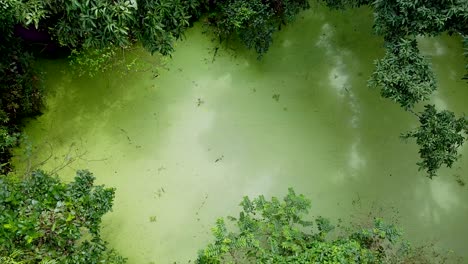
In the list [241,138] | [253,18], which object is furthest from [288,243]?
[253,18]

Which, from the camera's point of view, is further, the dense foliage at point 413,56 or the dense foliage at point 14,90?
the dense foliage at point 14,90

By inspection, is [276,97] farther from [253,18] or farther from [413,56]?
[413,56]

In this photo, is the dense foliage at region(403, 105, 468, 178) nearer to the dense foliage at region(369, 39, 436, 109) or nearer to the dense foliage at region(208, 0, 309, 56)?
the dense foliage at region(369, 39, 436, 109)

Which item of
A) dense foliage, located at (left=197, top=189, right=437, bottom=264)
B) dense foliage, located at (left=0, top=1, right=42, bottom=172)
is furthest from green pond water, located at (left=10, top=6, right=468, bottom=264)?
dense foliage, located at (left=197, top=189, right=437, bottom=264)

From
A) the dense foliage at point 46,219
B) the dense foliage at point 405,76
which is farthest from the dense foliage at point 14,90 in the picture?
the dense foliage at point 405,76

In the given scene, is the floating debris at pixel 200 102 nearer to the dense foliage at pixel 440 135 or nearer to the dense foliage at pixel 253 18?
the dense foliage at pixel 253 18
